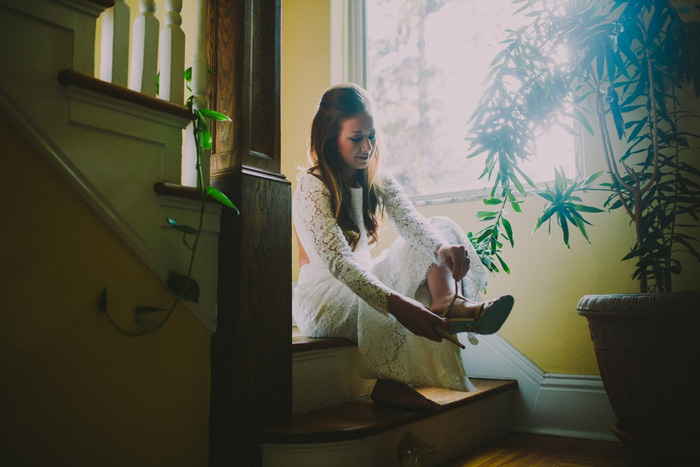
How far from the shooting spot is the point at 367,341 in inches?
58.4

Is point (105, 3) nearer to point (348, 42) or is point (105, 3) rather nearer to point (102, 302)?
point (102, 302)

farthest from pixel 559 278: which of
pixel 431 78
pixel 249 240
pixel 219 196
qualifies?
pixel 219 196

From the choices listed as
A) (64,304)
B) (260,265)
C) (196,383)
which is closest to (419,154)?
(260,265)

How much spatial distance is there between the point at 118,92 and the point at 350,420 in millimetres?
902

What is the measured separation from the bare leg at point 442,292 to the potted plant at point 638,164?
0.35m

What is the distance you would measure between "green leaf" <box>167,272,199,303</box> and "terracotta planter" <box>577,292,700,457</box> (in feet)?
3.59

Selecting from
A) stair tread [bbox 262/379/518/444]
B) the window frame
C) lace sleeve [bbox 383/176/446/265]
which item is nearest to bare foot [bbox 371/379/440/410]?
stair tread [bbox 262/379/518/444]

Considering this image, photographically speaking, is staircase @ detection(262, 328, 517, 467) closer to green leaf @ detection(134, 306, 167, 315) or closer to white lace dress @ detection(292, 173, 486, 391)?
white lace dress @ detection(292, 173, 486, 391)

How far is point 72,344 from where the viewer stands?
3.19ft

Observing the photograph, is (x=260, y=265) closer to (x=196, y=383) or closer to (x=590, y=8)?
A: (x=196, y=383)

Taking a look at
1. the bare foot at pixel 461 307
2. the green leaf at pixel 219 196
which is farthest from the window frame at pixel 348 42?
the green leaf at pixel 219 196

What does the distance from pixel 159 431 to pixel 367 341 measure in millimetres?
596

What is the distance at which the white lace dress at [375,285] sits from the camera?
4.78 feet

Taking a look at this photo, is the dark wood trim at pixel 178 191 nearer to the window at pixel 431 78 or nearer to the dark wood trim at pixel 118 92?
the dark wood trim at pixel 118 92
